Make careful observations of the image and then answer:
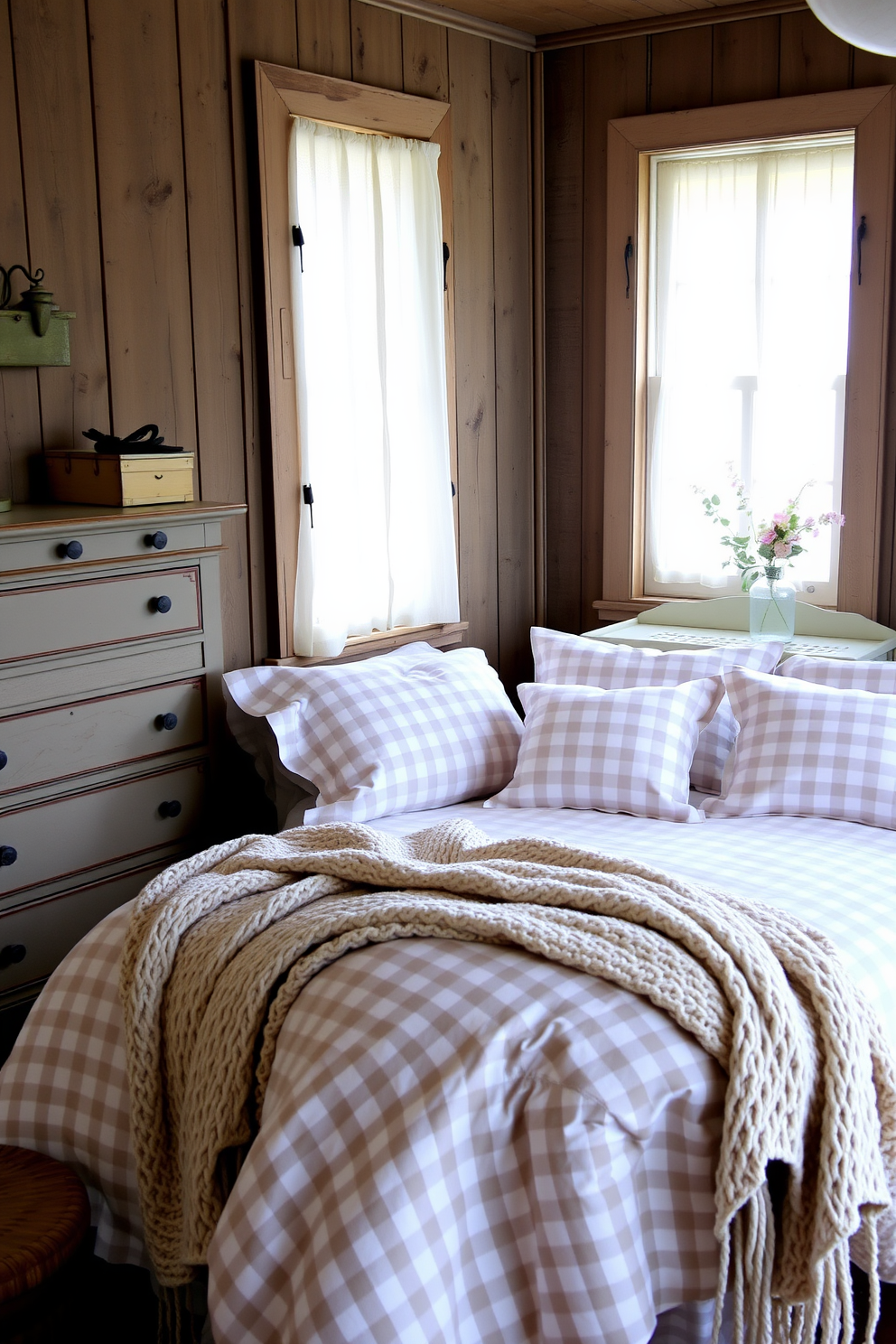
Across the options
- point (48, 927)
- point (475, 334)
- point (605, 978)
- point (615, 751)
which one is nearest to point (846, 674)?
point (615, 751)

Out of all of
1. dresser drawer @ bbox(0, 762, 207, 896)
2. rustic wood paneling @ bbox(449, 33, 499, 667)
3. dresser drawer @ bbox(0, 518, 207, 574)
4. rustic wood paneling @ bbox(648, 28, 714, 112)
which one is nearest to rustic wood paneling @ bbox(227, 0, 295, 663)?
dresser drawer @ bbox(0, 518, 207, 574)

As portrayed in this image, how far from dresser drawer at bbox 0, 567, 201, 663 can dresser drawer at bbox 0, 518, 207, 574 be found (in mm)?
47

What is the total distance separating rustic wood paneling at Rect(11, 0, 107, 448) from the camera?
2680 mm

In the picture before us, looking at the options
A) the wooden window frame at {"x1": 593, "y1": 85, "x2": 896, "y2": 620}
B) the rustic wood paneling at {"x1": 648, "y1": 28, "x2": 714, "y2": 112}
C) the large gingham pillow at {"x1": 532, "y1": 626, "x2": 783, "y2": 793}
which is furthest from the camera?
the rustic wood paneling at {"x1": 648, "y1": 28, "x2": 714, "y2": 112}

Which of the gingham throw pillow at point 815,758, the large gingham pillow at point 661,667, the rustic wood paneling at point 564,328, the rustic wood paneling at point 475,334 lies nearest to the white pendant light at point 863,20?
the gingham throw pillow at point 815,758

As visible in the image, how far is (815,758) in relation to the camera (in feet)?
8.98

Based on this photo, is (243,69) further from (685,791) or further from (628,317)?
(685,791)

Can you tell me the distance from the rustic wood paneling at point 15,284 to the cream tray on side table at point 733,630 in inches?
68.2

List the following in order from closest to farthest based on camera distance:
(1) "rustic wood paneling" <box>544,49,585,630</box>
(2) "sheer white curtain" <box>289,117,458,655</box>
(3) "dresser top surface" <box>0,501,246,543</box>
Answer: (3) "dresser top surface" <box>0,501,246,543</box>
(2) "sheer white curtain" <box>289,117,458,655</box>
(1) "rustic wood paneling" <box>544,49,585,630</box>

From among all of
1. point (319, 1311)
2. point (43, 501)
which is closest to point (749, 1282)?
point (319, 1311)

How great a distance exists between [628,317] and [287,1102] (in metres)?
2.95

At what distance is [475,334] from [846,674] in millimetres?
1630

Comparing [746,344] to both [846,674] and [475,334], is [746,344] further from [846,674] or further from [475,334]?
[846,674]

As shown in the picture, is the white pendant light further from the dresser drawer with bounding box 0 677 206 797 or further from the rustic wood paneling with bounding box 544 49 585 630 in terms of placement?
the rustic wood paneling with bounding box 544 49 585 630
